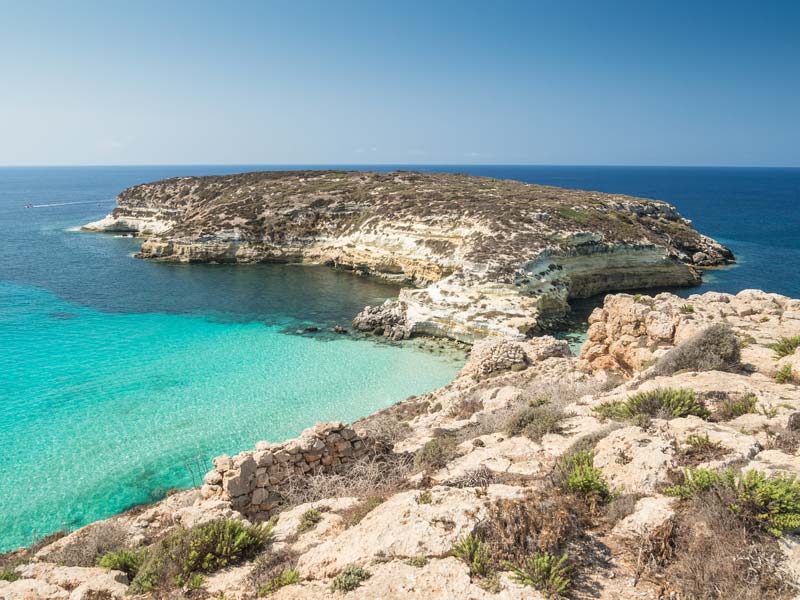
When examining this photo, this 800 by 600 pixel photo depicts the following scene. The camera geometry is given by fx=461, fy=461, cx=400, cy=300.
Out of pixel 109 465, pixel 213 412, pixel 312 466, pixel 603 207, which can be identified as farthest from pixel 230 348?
pixel 603 207

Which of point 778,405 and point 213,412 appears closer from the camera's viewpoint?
point 778,405

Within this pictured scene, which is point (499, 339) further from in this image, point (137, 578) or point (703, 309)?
point (137, 578)

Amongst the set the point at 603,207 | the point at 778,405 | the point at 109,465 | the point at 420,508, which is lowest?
the point at 109,465

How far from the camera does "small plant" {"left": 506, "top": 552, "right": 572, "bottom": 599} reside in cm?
518

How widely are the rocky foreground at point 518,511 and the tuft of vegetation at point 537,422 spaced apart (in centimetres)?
4

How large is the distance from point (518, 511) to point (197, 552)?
15.4 ft

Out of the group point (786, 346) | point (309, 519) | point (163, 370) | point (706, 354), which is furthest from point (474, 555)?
point (163, 370)

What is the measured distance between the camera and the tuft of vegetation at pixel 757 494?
18.1ft

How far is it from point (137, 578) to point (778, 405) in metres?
11.4

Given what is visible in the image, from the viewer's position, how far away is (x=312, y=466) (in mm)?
10109

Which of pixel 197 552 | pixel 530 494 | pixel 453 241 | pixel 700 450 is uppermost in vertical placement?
pixel 453 241

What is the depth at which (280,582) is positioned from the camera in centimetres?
604

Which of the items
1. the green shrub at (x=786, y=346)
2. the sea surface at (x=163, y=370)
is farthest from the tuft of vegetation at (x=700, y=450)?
the sea surface at (x=163, y=370)

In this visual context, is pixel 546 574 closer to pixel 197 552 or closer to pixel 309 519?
pixel 309 519
